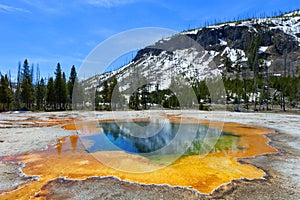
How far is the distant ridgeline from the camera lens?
221 ft

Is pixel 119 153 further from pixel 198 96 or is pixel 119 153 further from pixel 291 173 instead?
pixel 198 96

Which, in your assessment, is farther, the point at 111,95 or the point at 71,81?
the point at 71,81

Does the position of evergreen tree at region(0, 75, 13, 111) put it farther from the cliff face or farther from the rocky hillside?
the cliff face

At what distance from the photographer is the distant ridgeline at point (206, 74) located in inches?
2657

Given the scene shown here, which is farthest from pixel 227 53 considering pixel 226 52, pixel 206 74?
pixel 206 74

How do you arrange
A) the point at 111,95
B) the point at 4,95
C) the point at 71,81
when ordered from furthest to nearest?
the point at 71,81 < the point at 111,95 < the point at 4,95

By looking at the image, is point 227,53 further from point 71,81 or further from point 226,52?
point 71,81

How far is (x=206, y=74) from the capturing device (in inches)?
4628

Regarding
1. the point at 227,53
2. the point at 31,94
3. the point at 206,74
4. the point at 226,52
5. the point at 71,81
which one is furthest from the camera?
the point at 226,52

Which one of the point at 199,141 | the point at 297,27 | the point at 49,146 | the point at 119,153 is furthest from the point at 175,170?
the point at 297,27

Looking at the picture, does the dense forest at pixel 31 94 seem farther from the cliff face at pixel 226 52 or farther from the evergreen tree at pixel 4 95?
the cliff face at pixel 226 52

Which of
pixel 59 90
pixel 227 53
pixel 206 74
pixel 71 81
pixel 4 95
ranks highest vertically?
pixel 227 53

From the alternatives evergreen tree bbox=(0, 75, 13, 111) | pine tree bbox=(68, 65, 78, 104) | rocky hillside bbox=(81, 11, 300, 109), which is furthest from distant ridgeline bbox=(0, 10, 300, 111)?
pine tree bbox=(68, 65, 78, 104)

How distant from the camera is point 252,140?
19.2 meters
